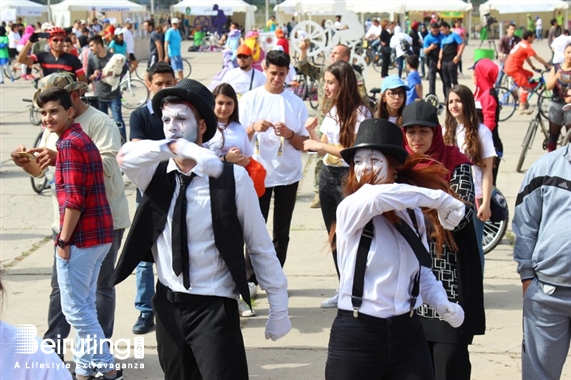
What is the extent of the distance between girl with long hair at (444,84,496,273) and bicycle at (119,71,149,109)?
43.0ft

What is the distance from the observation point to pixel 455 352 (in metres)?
4.14

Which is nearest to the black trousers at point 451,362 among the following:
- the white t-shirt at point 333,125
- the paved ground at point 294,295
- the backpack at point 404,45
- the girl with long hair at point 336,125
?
the paved ground at point 294,295

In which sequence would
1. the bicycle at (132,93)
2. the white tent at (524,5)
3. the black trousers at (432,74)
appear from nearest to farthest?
the bicycle at (132,93)
the black trousers at (432,74)
the white tent at (524,5)

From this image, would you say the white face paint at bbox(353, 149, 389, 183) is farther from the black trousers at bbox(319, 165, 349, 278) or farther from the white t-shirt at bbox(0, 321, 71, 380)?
the black trousers at bbox(319, 165, 349, 278)

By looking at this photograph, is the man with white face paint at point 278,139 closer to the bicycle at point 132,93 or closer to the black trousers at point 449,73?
the bicycle at point 132,93

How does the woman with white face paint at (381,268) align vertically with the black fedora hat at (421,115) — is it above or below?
below

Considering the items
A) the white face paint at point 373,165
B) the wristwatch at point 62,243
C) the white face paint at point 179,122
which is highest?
the white face paint at point 179,122

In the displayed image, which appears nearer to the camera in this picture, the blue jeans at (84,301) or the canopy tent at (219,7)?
the blue jeans at (84,301)

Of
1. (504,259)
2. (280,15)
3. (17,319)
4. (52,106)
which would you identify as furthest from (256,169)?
(280,15)

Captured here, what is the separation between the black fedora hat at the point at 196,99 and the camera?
12.3ft

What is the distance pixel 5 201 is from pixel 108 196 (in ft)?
18.4

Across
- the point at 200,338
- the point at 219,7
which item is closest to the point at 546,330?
the point at 200,338

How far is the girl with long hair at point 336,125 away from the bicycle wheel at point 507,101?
11899mm

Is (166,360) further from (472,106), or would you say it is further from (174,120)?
(472,106)
